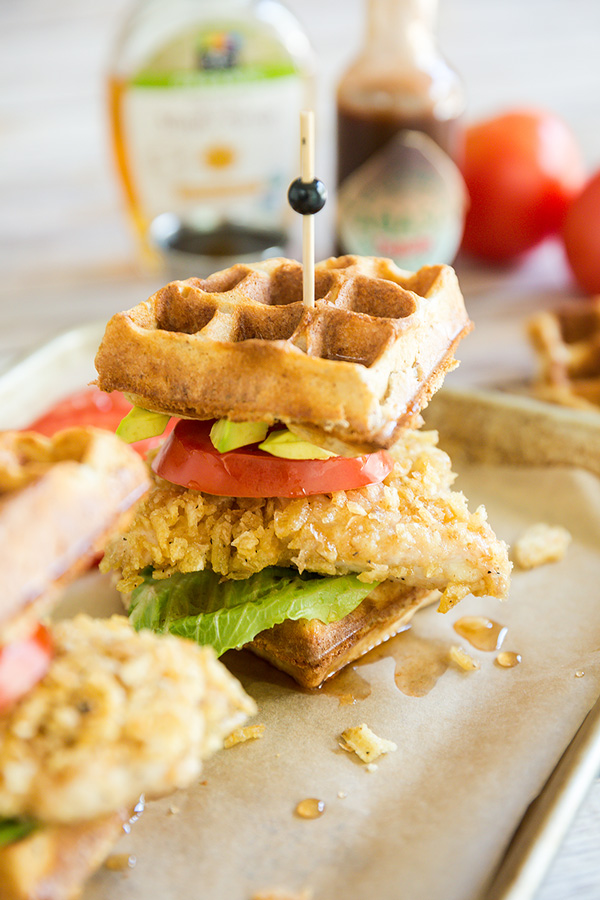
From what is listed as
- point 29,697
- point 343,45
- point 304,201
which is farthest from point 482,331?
point 343,45

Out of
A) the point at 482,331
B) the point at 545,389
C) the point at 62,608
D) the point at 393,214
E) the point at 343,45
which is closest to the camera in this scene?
the point at 62,608

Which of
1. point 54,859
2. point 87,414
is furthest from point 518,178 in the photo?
point 54,859

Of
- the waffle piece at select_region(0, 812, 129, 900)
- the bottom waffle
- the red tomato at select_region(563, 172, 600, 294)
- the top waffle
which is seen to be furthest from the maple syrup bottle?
the waffle piece at select_region(0, 812, 129, 900)

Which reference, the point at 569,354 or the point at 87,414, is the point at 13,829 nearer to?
the point at 87,414

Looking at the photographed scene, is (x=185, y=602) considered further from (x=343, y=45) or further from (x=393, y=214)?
(x=343, y=45)

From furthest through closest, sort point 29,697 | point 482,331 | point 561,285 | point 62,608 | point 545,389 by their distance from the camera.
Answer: point 561,285
point 482,331
point 545,389
point 62,608
point 29,697

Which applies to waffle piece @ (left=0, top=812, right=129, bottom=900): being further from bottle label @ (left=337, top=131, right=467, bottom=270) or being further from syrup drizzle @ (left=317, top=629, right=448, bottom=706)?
bottle label @ (left=337, top=131, right=467, bottom=270)

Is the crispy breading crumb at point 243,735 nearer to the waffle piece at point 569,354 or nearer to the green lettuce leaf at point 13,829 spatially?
the green lettuce leaf at point 13,829
